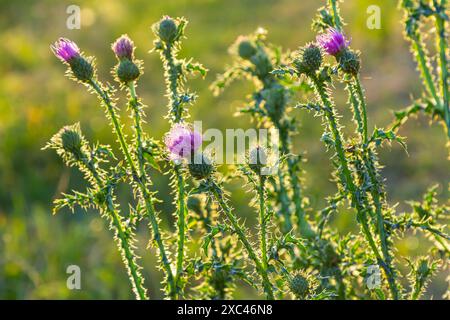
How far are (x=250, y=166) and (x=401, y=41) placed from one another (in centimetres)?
544

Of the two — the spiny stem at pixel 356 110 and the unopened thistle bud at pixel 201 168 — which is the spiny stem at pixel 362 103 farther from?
the unopened thistle bud at pixel 201 168

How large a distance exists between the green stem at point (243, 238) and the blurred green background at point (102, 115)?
0.84 metres

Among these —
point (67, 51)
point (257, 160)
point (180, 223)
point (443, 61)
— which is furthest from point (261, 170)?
point (67, 51)

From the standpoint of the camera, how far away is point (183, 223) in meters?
2.09

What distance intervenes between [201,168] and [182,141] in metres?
0.10

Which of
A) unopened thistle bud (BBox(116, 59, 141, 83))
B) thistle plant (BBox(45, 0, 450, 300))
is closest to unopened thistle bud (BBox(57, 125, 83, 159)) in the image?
thistle plant (BBox(45, 0, 450, 300))

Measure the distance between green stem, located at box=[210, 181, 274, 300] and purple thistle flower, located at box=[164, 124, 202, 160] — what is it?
0.14m

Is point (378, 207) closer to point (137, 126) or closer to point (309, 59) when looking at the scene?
point (309, 59)

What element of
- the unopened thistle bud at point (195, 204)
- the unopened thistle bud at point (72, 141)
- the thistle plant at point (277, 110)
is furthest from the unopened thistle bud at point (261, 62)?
the unopened thistle bud at point (72, 141)

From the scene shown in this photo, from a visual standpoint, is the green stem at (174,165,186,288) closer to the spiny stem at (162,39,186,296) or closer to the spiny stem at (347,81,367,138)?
the spiny stem at (162,39,186,296)

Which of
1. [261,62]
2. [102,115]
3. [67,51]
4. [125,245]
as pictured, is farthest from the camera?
[102,115]

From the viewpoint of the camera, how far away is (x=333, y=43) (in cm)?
209

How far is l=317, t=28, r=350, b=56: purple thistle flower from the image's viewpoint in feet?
6.84

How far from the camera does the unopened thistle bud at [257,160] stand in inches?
81.7
